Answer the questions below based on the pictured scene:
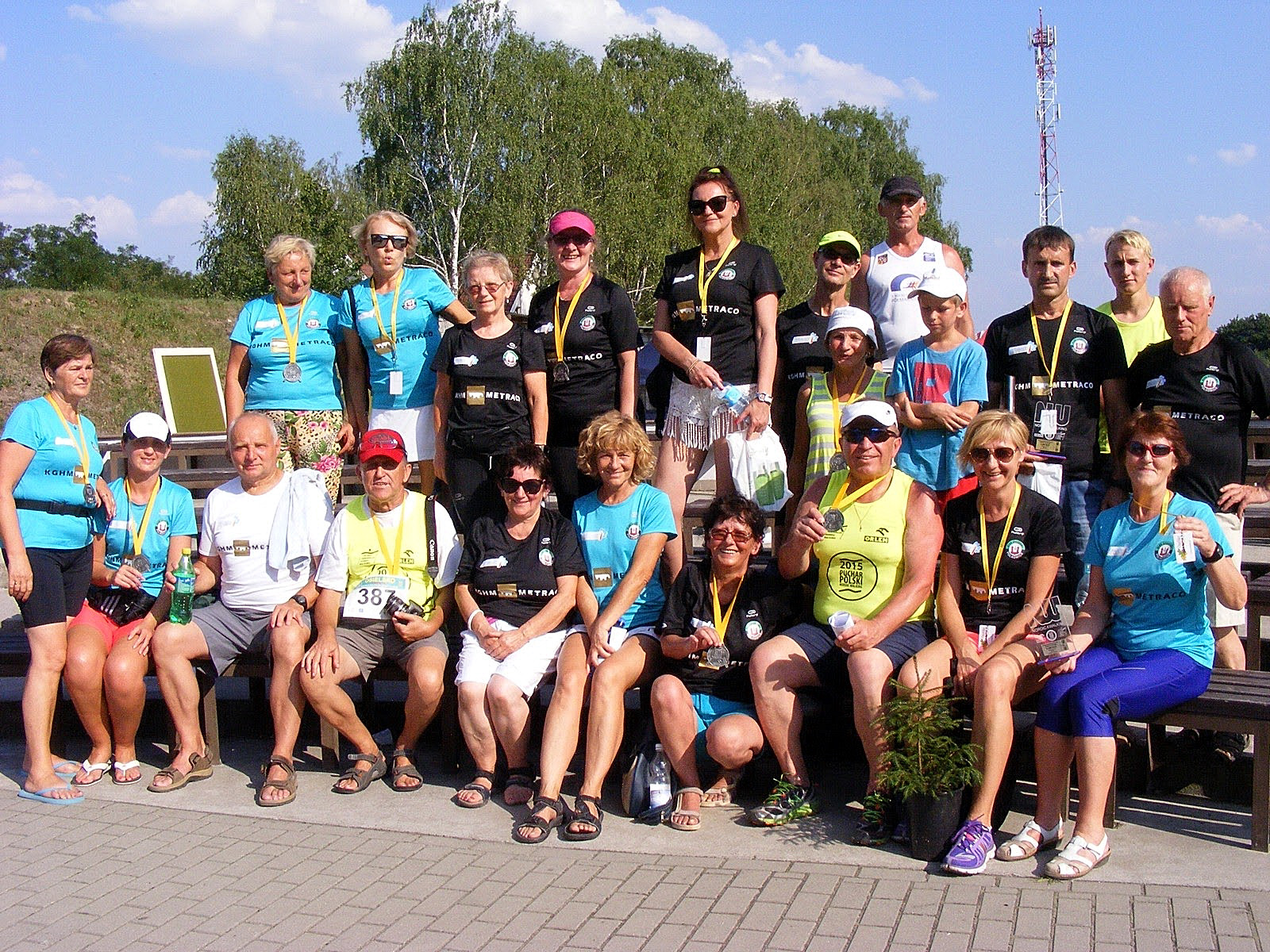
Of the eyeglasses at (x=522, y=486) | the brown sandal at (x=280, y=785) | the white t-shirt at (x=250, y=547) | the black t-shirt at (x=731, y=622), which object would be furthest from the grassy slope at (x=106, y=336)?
the black t-shirt at (x=731, y=622)

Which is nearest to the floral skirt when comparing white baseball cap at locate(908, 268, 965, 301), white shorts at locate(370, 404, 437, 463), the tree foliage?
white shorts at locate(370, 404, 437, 463)

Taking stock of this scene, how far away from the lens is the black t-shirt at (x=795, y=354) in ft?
18.1

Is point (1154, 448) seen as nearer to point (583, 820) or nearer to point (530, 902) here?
point (583, 820)

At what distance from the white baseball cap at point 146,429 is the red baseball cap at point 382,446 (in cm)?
97

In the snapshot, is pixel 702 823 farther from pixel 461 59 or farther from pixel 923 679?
pixel 461 59

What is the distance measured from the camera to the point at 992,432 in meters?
4.35

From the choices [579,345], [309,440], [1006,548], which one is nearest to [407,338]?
[309,440]

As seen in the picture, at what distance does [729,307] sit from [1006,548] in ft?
5.84

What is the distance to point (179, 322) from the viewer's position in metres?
29.2

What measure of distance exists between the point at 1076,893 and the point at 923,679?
84cm

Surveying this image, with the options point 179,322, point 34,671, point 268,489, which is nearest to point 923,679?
point 268,489

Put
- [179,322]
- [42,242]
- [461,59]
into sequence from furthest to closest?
1. [42,242]
2. [461,59]
3. [179,322]

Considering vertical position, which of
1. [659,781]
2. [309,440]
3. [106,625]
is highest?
[309,440]

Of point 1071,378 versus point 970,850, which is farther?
point 1071,378
